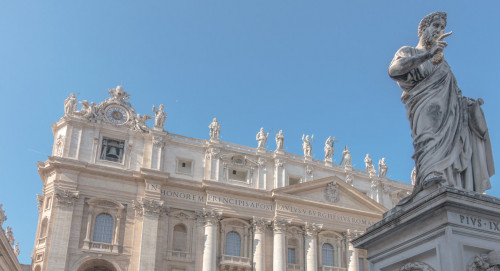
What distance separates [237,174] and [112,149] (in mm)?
9216

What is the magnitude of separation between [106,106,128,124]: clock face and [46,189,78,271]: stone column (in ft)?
20.3

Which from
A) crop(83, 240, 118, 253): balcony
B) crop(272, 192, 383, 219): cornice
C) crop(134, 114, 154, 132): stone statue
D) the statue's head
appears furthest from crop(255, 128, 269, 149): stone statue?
the statue's head

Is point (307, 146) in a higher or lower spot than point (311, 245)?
higher

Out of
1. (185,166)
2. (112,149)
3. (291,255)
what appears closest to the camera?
(112,149)

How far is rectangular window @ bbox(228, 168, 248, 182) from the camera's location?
38.5 meters

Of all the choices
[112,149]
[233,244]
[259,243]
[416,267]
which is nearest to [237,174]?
[233,244]

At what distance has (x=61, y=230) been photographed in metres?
31.6

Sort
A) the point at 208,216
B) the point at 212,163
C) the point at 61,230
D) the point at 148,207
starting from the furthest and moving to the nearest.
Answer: the point at 212,163, the point at 208,216, the point at 148,207, the point at 61,230

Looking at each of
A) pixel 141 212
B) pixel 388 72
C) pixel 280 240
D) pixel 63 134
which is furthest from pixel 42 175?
pixel 388 72

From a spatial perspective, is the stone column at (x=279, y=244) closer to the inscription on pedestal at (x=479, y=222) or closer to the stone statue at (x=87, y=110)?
the stone statue at (x=87, y=110)

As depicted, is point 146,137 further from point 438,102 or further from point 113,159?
point 438,102

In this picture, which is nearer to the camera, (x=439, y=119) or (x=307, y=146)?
(x=439, y=119)

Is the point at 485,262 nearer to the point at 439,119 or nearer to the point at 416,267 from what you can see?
the point at 416,267

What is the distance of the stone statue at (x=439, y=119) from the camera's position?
7.24 meters
